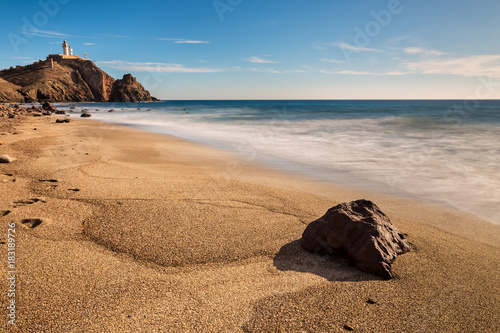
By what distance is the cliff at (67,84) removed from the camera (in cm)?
7154

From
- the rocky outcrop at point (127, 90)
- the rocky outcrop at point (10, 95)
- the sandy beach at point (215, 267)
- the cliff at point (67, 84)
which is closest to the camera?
the sandy beach at point (215, 267)

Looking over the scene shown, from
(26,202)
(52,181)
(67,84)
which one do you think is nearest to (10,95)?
(67,84)

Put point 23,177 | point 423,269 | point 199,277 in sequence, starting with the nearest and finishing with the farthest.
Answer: point 199,277 → point 423,269 → point 23,177

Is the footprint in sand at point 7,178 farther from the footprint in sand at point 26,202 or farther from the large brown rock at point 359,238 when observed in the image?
the large brown rock at point 359,238

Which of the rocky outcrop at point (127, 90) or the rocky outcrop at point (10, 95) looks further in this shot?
the rocky outcrop at point (127, 90)

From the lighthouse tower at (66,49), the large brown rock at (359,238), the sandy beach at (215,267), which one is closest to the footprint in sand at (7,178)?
the sandy beach at (215,267)

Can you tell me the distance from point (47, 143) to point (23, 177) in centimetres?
431

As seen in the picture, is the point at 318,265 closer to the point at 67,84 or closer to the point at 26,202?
the point at 26,202

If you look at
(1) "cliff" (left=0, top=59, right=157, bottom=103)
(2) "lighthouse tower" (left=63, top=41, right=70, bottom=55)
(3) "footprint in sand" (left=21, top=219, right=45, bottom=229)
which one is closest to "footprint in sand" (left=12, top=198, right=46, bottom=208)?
(3) "footprint in sand" (left=21, top=219, right=45, bottom=229)

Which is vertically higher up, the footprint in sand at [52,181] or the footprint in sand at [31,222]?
the footprint in sand at [52,181]

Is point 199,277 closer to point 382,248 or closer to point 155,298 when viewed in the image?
point 155,298

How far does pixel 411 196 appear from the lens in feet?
17.9

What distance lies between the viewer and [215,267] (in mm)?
2764

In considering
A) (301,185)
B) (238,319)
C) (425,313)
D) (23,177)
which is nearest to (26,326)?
(238,319)
